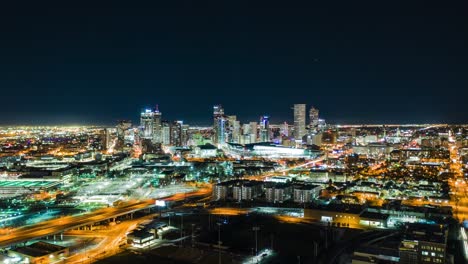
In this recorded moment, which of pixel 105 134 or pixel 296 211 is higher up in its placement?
pixel 105 134

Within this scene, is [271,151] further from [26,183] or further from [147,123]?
[26,183]

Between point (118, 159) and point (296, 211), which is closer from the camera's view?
point (296, 211)

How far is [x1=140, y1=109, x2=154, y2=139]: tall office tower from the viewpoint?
49.0m

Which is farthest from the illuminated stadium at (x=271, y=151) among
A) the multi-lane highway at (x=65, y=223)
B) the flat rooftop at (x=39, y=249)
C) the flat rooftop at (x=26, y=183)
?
the flat rooftop at (x=39, y=249)

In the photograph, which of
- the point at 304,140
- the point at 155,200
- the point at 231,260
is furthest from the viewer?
the point at 304,140

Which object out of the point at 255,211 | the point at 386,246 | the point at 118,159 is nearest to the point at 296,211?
the point at 255,211

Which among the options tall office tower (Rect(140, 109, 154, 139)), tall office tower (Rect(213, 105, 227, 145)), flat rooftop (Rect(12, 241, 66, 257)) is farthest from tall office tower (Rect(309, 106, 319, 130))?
flat rooftop (Rect(12, 241, 66, 257))

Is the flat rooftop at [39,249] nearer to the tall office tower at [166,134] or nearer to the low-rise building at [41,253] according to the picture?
the low-rise building at [41,253]

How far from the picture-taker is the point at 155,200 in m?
17.5

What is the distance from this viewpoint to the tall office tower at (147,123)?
161 ft

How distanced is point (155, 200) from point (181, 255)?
23.7ft

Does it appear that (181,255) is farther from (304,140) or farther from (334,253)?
(304,140)

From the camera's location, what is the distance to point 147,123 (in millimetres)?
50125

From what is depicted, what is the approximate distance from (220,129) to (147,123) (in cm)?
957
